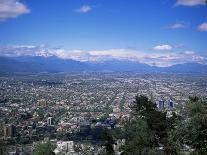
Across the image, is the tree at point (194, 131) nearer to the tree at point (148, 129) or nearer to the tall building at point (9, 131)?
the tree at point (148, 129)

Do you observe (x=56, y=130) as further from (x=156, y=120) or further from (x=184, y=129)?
(x=184, y=129)

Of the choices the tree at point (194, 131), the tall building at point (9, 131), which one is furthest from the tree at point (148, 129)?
the tall building at point (9, 131)

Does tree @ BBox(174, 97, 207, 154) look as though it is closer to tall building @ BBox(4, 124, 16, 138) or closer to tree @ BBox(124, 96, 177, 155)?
tree @ BBox(124, 96, 177, 155)

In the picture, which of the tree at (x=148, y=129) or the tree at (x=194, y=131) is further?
the tree at (x=148, y=129)

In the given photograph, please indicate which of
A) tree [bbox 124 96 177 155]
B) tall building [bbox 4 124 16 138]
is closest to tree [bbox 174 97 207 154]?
tree [bbox 124 96 177 155]

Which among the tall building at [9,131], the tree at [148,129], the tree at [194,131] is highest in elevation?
the tree at [194,131]

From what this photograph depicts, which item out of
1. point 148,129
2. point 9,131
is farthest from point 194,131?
point 9,131

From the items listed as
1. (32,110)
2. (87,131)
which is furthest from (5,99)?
(87,131)

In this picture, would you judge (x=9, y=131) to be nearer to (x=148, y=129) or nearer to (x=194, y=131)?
(x=148, y=129)

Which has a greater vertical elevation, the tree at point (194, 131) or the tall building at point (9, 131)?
the tree at point (194, 131)

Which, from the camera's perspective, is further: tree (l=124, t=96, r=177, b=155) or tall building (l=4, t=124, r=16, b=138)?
tall building (l=4, t=124, r=16, b=138)

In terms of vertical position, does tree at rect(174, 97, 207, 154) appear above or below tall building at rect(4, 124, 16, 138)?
above
